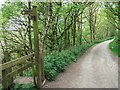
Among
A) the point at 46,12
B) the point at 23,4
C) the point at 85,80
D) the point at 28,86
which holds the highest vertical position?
the point at 23,4

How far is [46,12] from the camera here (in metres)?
7.51

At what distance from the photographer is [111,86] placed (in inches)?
168

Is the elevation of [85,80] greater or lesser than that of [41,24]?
lesser

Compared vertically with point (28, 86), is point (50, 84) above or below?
below

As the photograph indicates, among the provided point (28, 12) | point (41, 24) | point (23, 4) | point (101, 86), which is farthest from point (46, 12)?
point (101, 86)

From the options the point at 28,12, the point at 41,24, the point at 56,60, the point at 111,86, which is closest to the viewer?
the point at 28,12

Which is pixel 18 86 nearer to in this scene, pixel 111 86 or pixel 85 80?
pixel 85 80

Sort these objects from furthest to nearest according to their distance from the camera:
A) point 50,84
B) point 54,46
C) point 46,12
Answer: point 54,46 → point 46,12 → point 50,84

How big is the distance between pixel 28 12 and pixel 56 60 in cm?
385

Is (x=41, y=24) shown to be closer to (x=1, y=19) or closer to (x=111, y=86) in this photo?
(x=1, y=19)

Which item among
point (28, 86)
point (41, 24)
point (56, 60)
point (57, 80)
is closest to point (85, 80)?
point (57, 80)

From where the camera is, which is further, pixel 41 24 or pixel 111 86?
pixel 41 24

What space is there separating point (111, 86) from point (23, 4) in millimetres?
8542

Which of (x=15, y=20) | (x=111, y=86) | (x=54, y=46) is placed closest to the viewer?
(x=111, y=86)
